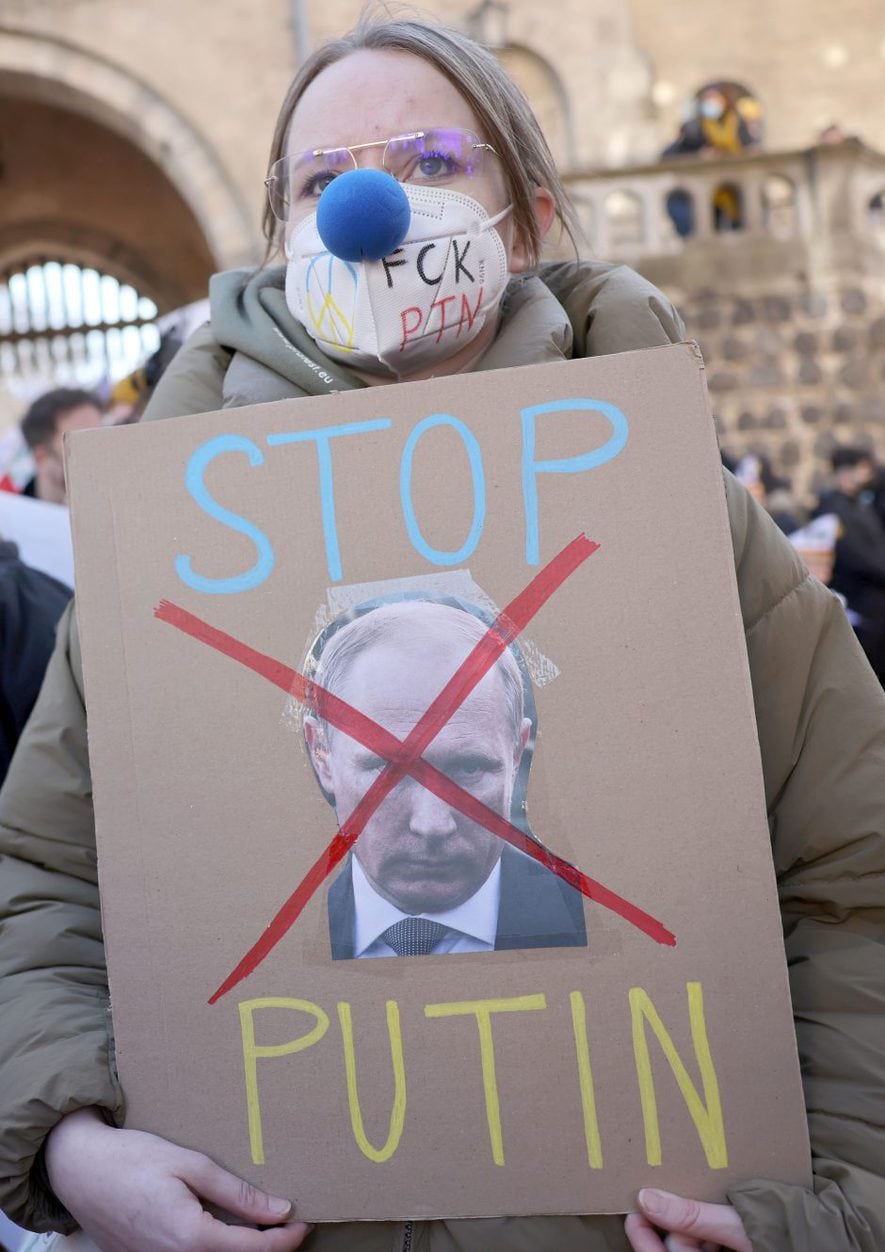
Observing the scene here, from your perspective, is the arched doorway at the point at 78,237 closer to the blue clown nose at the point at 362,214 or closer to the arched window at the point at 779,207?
the arched window at the point at 779,207

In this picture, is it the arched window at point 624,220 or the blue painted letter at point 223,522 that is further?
the arched window at point 624,220

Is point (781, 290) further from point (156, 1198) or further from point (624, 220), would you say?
point (156, 1198)

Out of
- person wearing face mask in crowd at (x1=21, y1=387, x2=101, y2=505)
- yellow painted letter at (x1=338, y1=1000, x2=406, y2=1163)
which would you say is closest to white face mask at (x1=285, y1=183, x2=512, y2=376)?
yellow painted letter at (x1=338, y1=1000, x2=406, y2=1163)

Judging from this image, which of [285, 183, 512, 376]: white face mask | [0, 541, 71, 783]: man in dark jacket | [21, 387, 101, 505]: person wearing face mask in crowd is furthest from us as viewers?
[21, 387, 101, 505]: person wearing face mask in crowd

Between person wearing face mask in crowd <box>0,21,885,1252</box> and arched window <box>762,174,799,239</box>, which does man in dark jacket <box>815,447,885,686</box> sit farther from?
arched window <box>762,174,799,239</box>

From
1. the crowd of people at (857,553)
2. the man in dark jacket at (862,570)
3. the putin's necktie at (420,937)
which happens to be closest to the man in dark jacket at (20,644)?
the putin's necktie at (420,937)

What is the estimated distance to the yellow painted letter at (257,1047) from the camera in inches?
41.5

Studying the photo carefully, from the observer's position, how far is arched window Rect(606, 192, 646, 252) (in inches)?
367

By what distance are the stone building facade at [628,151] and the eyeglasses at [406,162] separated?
24.2ft

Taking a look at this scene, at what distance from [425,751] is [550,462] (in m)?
0.25

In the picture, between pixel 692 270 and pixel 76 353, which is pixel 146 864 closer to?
pixel 692 270

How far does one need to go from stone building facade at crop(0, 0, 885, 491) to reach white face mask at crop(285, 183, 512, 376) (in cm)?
742

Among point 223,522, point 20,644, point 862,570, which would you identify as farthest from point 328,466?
point 862,570

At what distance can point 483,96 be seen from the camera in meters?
1.33
